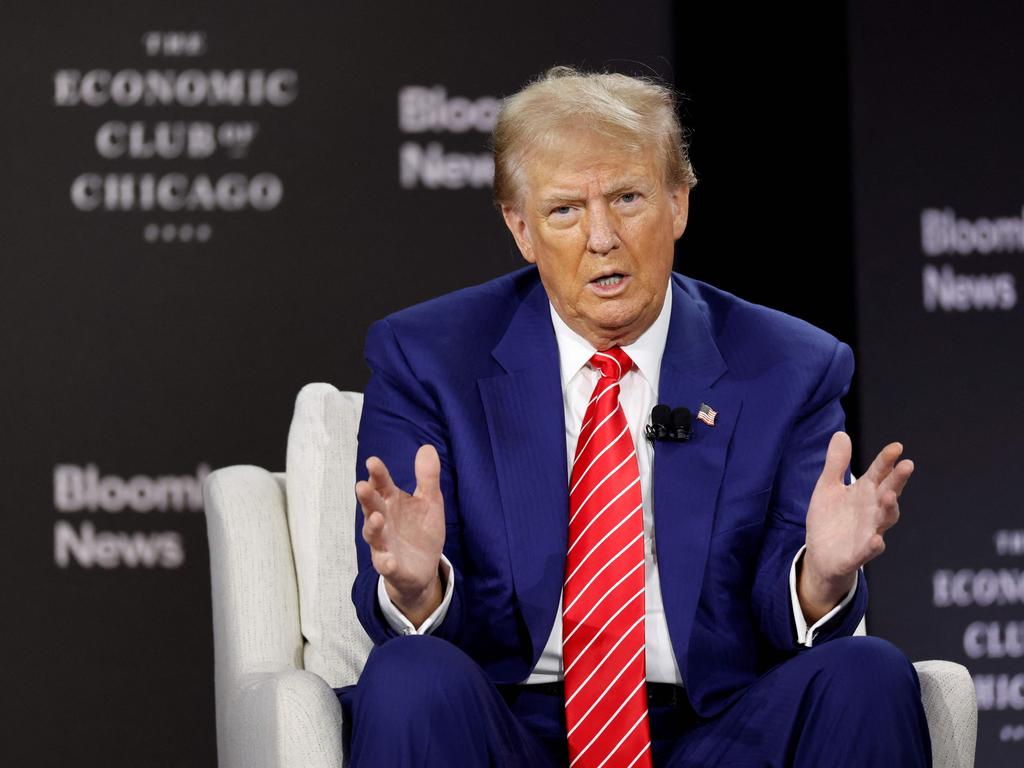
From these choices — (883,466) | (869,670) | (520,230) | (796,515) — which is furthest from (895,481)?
(520,230)

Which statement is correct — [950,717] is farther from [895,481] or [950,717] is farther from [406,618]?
[406,618]

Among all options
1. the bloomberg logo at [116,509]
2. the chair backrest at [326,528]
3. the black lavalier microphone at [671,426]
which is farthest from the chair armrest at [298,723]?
the bloomberg logo at [116,509]

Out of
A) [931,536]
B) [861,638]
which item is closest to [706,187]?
[931,536]

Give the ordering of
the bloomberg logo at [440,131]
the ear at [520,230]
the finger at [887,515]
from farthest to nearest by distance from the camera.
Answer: the bloomberg logo at [440,131]
the ear at [520,230]
the finger at [887,515]

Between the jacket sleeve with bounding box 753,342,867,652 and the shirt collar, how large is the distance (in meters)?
0.24

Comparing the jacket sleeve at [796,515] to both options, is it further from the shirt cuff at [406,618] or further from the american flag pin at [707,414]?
the shirt cuff at [406,618]

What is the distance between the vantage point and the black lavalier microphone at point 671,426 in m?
2.17

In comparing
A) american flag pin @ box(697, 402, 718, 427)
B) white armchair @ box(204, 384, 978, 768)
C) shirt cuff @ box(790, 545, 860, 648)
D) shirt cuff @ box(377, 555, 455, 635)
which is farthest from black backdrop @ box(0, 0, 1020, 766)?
shirt cuff @ box(790, 545, 860, 648)

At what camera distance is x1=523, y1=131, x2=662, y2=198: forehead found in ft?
7.21

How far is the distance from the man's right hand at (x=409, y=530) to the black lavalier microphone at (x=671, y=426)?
1.38 ft

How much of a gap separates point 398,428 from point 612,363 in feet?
1.14

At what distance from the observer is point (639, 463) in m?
2.20

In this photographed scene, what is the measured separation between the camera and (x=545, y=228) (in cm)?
223

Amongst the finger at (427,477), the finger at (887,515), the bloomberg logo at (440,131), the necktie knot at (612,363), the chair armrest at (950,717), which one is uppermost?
A: the bloomberg logo at (440,131)
